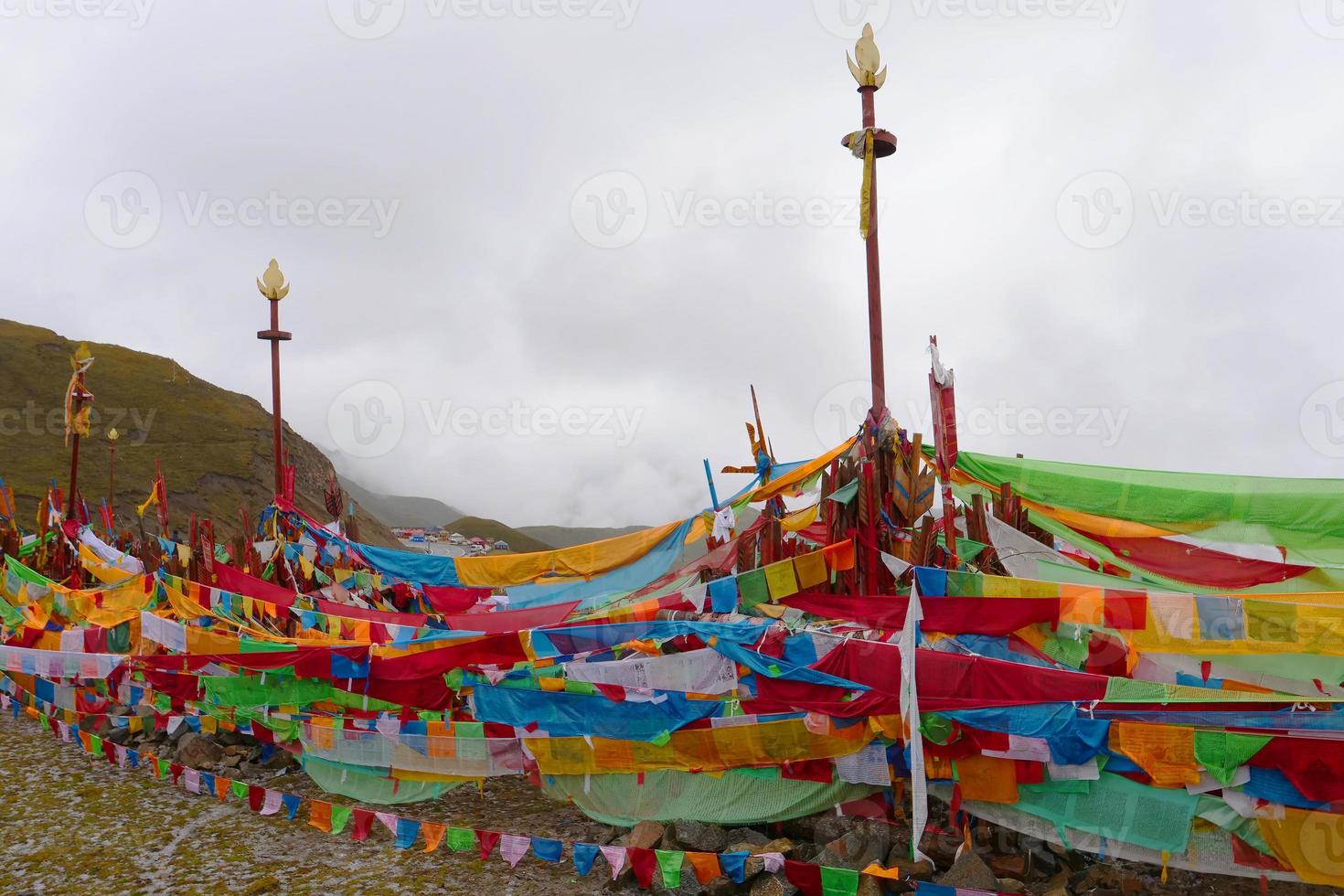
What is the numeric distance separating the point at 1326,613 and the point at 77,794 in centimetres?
1208

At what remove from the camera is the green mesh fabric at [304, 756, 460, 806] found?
28.1ft

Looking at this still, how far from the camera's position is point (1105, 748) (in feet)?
20.2

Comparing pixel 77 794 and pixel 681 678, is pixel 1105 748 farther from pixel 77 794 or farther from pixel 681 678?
pixel 77 794

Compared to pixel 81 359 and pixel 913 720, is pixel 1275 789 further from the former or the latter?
pixel 81 359

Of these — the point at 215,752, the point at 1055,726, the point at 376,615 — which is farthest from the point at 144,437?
the point at 1055,726

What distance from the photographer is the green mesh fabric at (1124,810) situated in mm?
5965

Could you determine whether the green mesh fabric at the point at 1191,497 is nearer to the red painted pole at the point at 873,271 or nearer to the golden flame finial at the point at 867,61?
the red painted pole at the point at 873,271

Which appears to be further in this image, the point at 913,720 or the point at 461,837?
the point at 461,837

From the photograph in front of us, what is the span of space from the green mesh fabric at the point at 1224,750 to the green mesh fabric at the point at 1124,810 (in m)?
0.28

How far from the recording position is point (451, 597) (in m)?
14.5

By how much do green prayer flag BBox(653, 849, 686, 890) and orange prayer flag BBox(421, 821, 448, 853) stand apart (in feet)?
7.17

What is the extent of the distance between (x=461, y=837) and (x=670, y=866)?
2.07m

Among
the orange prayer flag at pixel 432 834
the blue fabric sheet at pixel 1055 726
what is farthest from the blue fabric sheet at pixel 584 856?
the blue fabric sheet at pixel 1055 726

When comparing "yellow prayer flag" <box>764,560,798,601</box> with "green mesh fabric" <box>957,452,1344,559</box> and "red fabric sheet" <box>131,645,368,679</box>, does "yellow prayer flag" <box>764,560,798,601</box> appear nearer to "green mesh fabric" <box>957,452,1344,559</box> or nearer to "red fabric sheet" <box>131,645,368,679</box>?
"green mesh fabric" <box>957,452,1344,559</box>
